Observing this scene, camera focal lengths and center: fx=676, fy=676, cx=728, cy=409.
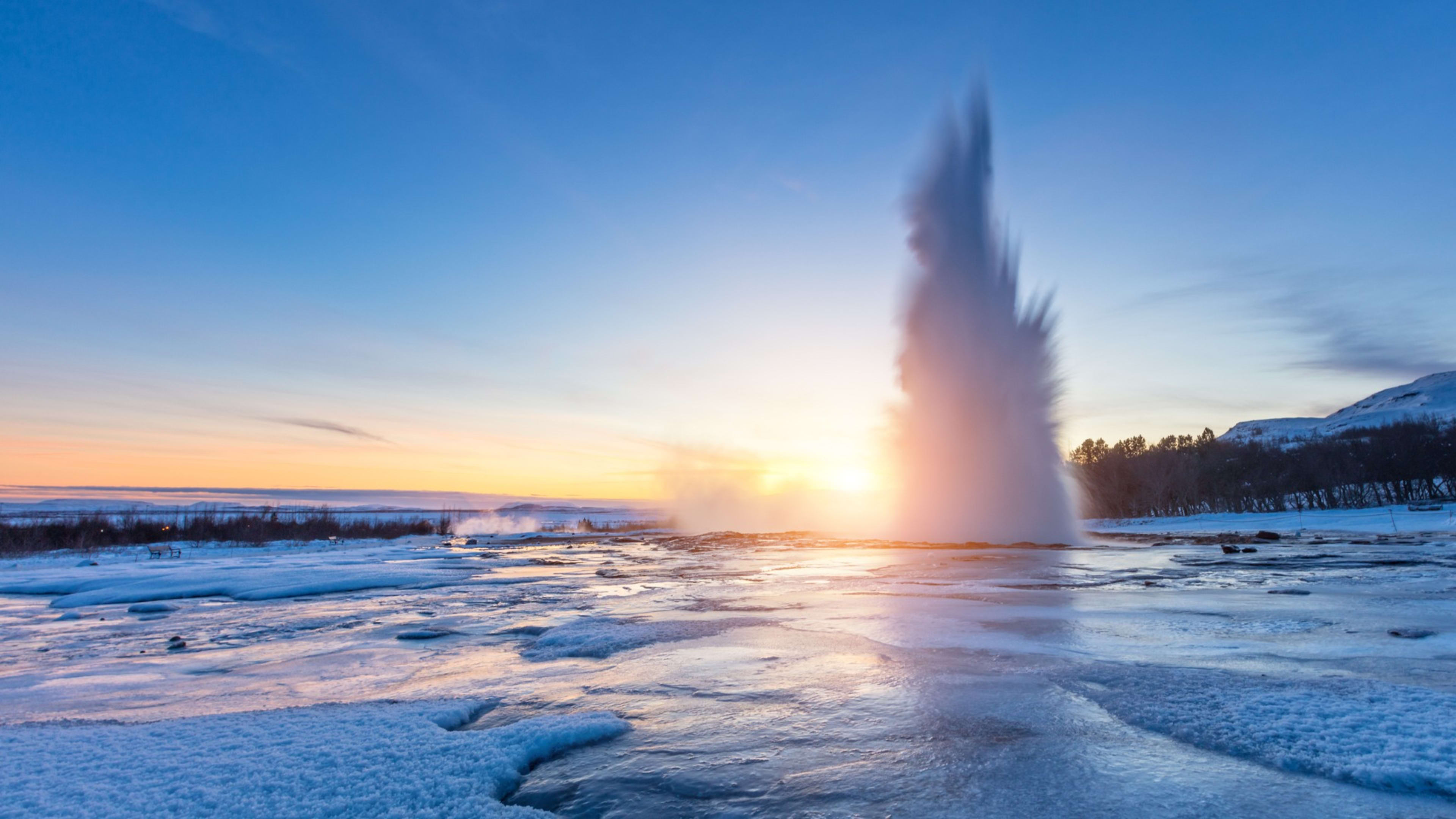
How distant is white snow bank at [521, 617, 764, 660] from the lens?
7113 millimetres

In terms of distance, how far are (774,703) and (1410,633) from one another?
6.56 meters

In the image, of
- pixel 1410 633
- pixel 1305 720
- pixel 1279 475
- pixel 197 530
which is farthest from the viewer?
pixel 1279 475

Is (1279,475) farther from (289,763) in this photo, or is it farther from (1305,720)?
(289,763)

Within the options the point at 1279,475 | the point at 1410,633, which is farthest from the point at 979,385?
the point at 1279,475

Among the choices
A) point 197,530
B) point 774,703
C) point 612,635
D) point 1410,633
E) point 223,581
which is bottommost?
point 197,530

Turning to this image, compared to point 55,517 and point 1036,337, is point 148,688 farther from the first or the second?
point 55,517

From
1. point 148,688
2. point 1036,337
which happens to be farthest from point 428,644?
point 1036,337

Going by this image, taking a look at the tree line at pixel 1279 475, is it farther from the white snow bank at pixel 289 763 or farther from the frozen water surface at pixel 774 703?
the white snow bank at pixel 289 763

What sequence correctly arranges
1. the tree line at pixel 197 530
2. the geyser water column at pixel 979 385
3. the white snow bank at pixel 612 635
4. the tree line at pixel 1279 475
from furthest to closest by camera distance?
1. the tree line at pixel 1279 475
2. the tree line at pixel 197 530
3. the geyser water column at pixel 979 385
4. the white snow bank at pixel 612 635

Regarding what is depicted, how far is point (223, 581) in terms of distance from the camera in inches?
640

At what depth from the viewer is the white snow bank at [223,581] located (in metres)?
14.3

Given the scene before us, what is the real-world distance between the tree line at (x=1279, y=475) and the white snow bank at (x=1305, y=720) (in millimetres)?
65564

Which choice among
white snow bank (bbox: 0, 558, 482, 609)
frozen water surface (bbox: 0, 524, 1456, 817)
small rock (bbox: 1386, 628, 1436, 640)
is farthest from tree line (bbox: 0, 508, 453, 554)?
small rock (bbox: 1386, 628, 1436, 640)

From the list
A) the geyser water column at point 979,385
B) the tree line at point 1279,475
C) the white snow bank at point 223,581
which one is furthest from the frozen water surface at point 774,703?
the tree line at point 1279,475
